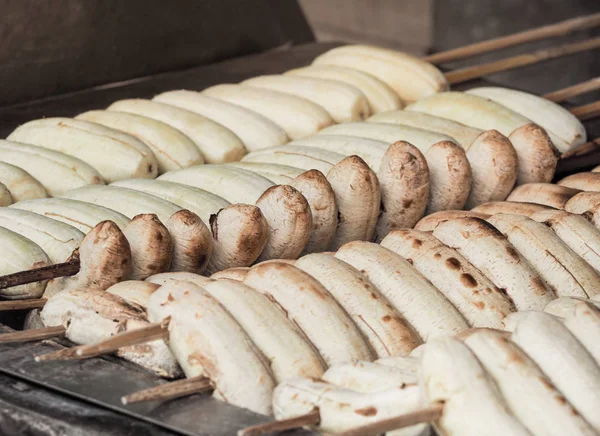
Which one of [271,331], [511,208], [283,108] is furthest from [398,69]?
[271,331]

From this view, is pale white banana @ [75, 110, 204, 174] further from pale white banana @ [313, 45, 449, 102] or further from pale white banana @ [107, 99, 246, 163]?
pale white banana @ [313, 45, 449, 102]

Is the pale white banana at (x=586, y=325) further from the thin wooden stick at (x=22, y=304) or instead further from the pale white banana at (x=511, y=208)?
the thin wooden stick at (x=22, y=304)

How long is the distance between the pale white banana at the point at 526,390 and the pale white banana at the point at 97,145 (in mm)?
1799

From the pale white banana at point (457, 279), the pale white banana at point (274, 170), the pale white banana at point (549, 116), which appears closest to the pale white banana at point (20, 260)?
the pale white banana at point (274, 170)

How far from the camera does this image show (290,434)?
1.86 metres

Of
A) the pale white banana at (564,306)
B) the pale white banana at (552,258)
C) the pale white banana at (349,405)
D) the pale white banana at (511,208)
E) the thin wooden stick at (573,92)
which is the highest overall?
the thin wooden stick at (573,92)

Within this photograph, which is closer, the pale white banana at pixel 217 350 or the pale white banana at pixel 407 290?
the pale white banana at pixel 217 350

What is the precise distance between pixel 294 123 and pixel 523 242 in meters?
1.46

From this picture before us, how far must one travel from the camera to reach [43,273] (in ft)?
8.34

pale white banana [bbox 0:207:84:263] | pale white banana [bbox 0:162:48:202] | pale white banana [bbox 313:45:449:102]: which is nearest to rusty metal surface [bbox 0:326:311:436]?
pale white banana [bbox 0:207:84:263]

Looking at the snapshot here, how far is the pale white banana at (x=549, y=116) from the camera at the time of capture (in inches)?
152

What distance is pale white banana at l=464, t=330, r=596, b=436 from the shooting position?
5.84ft

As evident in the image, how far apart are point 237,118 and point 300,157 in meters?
0.58

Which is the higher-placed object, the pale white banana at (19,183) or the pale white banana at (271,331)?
the pale white banana at (19,183)
